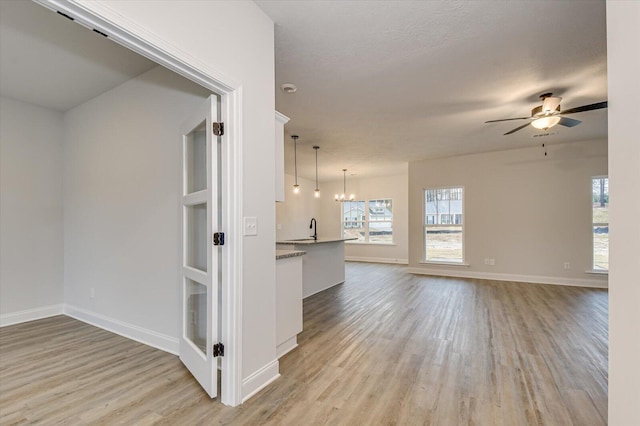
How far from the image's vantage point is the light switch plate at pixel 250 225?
6.48 feet

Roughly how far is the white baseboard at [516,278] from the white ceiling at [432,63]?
9.09ft

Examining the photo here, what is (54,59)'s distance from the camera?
2674 millimetres

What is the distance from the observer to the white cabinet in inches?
103

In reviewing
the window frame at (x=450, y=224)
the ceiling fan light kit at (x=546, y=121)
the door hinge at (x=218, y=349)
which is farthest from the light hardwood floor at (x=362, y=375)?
the window frame at (x=450, y=224)

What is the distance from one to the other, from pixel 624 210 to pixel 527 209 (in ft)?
19.1

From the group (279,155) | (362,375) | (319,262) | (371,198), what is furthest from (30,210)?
(371,198)

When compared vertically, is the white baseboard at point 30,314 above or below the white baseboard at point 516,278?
above

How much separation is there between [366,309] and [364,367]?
5.68ft

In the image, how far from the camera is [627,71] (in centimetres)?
105

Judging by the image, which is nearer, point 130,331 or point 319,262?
point 130,331

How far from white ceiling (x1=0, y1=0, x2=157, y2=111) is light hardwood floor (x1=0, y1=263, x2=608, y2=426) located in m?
2.72

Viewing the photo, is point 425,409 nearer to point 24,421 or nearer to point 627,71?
point 627,71

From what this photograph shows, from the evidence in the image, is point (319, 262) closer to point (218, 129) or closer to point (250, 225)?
point (250, 225)

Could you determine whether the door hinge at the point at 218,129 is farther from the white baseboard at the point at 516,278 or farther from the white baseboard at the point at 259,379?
the white baseboard at the point at 516,278
